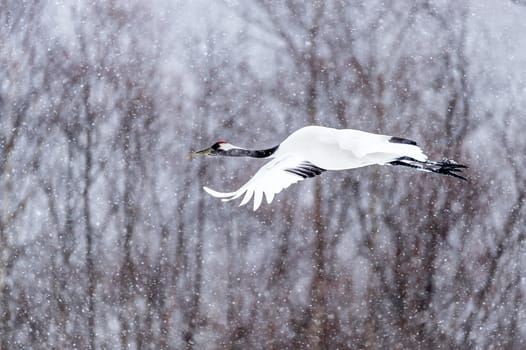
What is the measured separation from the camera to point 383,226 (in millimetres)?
1432

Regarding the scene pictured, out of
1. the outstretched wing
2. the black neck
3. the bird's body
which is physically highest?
the bird's body

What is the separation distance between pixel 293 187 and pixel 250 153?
0.77ft

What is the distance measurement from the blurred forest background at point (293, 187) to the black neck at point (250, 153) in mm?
196

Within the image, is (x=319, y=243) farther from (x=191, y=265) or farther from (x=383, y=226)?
(x=191, y=265)

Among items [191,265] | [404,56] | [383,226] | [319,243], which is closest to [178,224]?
[191,265]

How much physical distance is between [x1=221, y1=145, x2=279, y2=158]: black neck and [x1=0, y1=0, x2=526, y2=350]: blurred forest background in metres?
0.20

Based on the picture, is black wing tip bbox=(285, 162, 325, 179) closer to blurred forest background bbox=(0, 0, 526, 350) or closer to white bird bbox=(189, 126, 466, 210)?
white bird bbox=(189, 126, 466, 210)

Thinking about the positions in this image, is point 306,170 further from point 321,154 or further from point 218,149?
point 218,149

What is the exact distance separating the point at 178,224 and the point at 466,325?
0.55 m

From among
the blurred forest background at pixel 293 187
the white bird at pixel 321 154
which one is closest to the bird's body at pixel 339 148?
the white bird at pixel 321 154

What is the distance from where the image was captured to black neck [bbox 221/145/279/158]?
119 centimetres

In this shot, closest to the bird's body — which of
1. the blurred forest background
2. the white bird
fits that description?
the white bird

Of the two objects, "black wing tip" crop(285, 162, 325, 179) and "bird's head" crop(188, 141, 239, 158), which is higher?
"bird's head" crop(188, 141, 239, 158)

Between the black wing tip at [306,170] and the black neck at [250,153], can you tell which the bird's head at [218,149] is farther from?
the black wing tip at [306,170]
